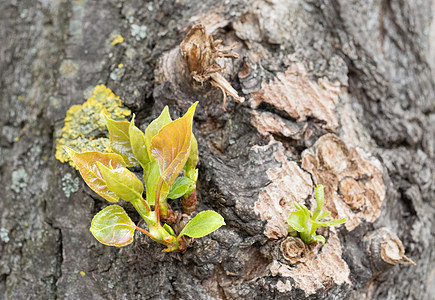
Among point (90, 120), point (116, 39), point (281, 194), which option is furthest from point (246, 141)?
point (116, 39)

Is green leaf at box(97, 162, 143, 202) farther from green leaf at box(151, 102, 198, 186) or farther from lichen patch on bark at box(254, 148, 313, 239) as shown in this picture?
lichen patch on bark at box(254, 148, 313, 239)

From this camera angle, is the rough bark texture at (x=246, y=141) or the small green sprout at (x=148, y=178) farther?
the rough bark texture at (x=246, y=141)

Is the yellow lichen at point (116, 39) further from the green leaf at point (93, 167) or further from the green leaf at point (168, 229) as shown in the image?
the green leaf at point (168, 229)

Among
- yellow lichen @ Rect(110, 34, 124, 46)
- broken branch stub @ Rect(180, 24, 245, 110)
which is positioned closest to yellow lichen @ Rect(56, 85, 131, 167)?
yellow lichen @ Rect(110, 34, 124, 46)

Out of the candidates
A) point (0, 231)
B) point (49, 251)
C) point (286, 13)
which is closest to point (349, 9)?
point (286, 13)

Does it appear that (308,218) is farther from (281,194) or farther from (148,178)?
(148,178)

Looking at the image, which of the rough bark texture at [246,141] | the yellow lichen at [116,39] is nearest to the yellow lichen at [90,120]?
the rough bark texture at [246,141]
